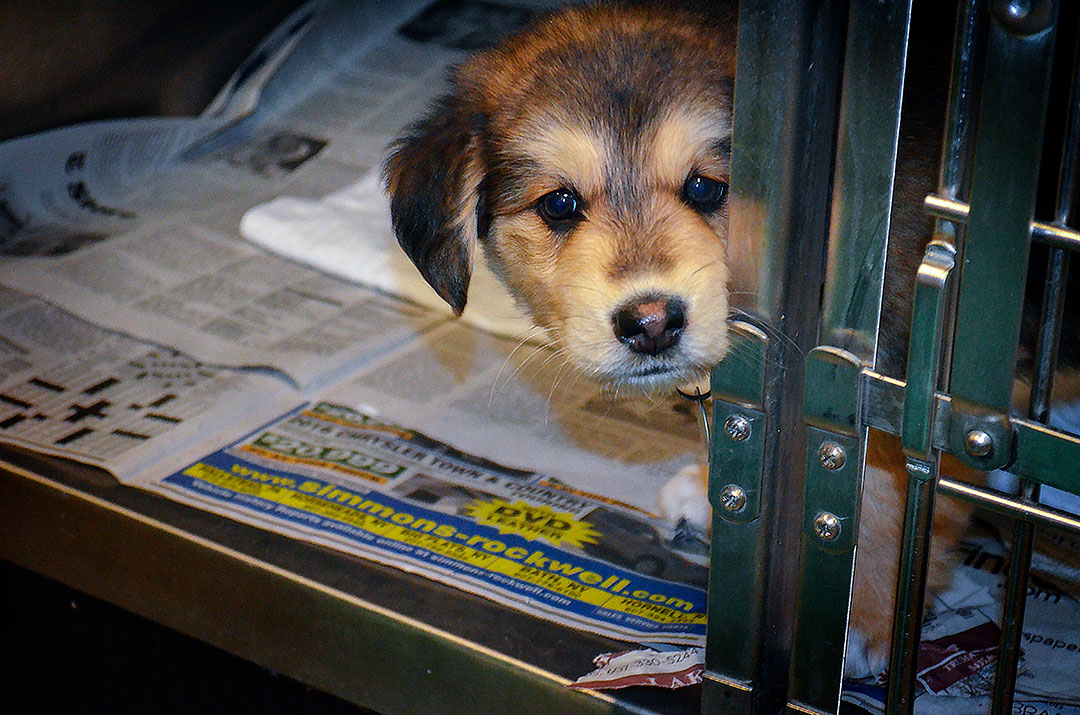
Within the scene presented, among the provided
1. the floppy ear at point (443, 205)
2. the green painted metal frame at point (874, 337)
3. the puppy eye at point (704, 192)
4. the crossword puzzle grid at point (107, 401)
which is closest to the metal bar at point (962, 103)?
the green painted metal frame at point (874, 337)

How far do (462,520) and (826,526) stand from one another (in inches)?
26.6

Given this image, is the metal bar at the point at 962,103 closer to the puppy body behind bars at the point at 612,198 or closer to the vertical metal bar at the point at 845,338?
the vertical metal bar at the point at 845,338

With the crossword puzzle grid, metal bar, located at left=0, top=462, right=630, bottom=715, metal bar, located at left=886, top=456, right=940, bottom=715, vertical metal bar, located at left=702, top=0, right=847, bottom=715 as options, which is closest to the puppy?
vertical metal bar, located at left=702, top=0, right=847, bottom=715

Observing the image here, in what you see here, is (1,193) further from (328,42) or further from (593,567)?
(593,567)

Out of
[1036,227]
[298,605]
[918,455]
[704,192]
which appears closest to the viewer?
[1036,227]

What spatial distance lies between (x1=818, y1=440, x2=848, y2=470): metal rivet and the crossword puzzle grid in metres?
1.06

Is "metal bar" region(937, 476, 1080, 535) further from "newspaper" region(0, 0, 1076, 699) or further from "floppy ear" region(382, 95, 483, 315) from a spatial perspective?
"floppy ear" region(382, 95, 483, 315)

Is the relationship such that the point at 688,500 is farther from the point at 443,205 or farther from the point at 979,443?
the point at 979,443

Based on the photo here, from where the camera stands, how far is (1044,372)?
809mm

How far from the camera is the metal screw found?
949mm

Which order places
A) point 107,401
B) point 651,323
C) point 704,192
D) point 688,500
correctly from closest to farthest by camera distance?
point 651,323, point 704,192, point 688,500, point 107,401

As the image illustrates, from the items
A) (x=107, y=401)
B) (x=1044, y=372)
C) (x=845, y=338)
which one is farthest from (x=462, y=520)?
(x=1044, y=372)

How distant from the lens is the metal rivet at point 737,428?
0.93 metres

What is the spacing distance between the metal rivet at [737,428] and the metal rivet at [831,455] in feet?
0.20
